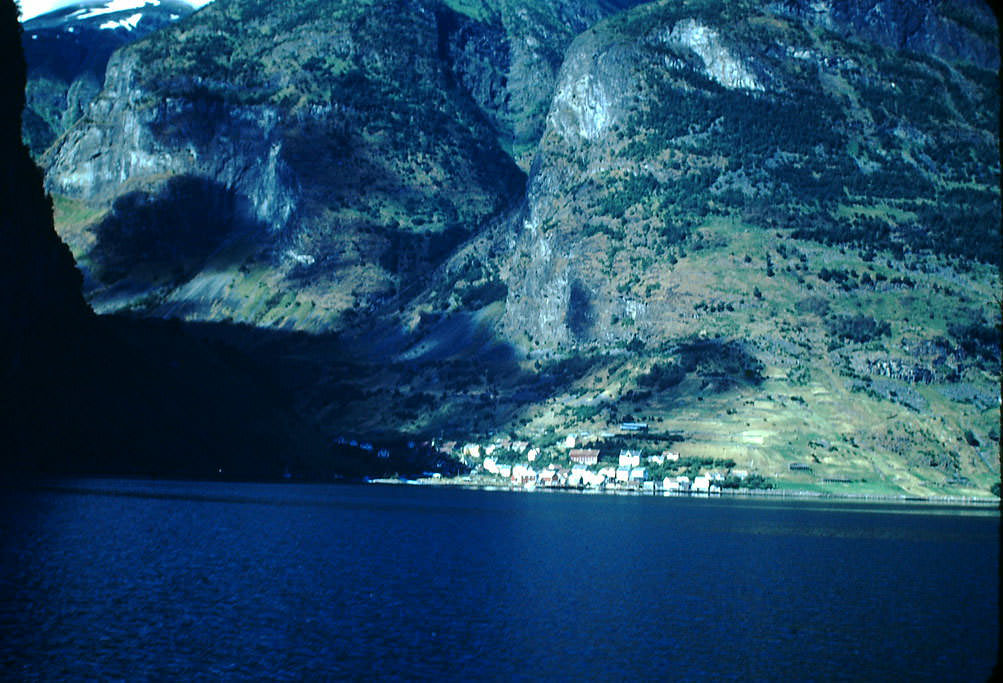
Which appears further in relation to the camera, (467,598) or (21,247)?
(21,247)

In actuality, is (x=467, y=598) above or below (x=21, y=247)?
below

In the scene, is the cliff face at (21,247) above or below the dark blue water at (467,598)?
above

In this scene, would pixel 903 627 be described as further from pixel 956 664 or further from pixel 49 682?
pixel 49 682

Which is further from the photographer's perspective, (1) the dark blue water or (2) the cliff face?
(2) the cliff face

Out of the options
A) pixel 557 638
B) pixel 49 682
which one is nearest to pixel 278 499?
pixel 557 638

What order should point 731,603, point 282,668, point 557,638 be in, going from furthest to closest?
point 731,603 < point 557,638 < point 282,668

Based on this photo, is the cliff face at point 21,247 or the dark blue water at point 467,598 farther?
the cliff face at point 21,247

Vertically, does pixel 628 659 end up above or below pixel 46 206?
below

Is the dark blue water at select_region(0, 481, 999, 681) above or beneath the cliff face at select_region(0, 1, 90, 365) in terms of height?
beneath
